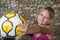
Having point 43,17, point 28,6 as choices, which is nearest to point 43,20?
point 43,17

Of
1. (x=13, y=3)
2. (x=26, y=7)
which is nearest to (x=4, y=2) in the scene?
(x=13, y=3)

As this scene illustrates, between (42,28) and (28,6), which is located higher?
(28,6)

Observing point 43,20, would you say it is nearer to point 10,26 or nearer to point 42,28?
point 42,28

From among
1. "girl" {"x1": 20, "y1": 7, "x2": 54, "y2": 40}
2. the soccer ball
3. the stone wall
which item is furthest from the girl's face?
the stone wall

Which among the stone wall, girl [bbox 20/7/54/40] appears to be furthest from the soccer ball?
the stone wall

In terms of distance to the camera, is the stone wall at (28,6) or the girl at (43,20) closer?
the girl at (43,20)

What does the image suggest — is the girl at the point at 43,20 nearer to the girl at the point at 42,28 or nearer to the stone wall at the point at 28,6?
the girl at the point at 42,28

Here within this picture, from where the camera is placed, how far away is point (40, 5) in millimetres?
2029

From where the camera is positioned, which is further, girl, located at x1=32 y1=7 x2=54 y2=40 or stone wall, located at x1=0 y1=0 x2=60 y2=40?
stone wall, located at x1=0 y1=0 x2=60 y2=40

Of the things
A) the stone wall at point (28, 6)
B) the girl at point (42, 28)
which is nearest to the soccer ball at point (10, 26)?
the girl at point (42, 28)

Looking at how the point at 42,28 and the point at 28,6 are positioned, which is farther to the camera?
the point at 28,6

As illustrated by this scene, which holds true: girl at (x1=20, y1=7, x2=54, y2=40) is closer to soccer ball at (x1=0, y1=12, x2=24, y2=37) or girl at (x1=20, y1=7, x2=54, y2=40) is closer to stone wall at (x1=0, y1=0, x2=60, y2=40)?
soccer ball at (x1=0, y1=12, x2=24, y2=37)

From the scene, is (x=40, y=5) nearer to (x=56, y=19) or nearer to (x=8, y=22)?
(x=56, y=19)

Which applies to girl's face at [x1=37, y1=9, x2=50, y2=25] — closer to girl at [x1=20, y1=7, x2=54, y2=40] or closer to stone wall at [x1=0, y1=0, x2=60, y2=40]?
girl at [x1=20, y1=7, x2=54, y2=40]
